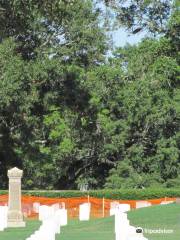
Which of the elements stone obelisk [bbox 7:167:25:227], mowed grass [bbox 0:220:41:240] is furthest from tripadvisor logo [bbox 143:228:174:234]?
stone obelisk [bbox 7:167:25:227]

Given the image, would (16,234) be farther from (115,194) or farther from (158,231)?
(115,194)

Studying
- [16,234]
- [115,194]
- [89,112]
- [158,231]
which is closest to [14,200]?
[16,234]

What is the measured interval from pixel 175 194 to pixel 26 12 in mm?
27968

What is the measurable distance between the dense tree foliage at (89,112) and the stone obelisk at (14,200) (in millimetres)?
20664

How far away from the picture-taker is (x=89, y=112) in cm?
5741

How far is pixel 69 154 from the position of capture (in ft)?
193

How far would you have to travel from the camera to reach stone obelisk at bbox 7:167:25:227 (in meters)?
27.4

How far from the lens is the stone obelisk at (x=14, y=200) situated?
27.4 m

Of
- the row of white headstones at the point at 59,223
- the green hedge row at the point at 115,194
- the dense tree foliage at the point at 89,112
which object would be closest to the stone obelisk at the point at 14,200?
the row of white headstones at the point at 59,223

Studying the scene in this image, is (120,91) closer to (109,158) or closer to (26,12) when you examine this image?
(109,158)

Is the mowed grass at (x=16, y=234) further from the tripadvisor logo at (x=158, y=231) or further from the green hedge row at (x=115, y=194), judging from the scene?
the green hedge row at (x=115, y=194)

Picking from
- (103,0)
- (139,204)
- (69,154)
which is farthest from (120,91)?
(103,0)

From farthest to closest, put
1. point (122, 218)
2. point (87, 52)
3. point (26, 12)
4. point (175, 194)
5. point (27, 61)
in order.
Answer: point (87, 52)
point (27, 61)
point (175, 194)
point (26, 12)
point (122, 218)

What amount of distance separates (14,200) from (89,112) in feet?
97.5
